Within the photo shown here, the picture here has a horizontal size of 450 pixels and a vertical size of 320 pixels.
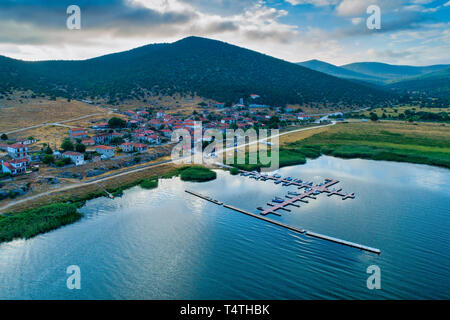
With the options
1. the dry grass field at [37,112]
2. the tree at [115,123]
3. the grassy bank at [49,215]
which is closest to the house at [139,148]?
the grassy bank at [49,215]

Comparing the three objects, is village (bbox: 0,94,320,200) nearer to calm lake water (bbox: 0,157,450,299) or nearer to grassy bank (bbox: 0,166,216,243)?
grassy bank (bbox: 0,166,216,243)

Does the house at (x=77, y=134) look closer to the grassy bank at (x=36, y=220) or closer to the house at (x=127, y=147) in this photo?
the house at (x=127, y=147)

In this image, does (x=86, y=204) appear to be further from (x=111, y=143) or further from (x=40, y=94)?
(x=40, y=94)

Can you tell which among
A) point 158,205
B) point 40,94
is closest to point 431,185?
point 158,205

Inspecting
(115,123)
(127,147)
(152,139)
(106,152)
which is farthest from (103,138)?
(115,123)

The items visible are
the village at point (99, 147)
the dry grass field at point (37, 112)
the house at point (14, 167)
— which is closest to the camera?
the house at point (14, 167)

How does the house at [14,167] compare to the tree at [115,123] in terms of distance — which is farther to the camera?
the tree at [115,123]

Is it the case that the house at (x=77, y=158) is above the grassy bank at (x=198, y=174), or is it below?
above
